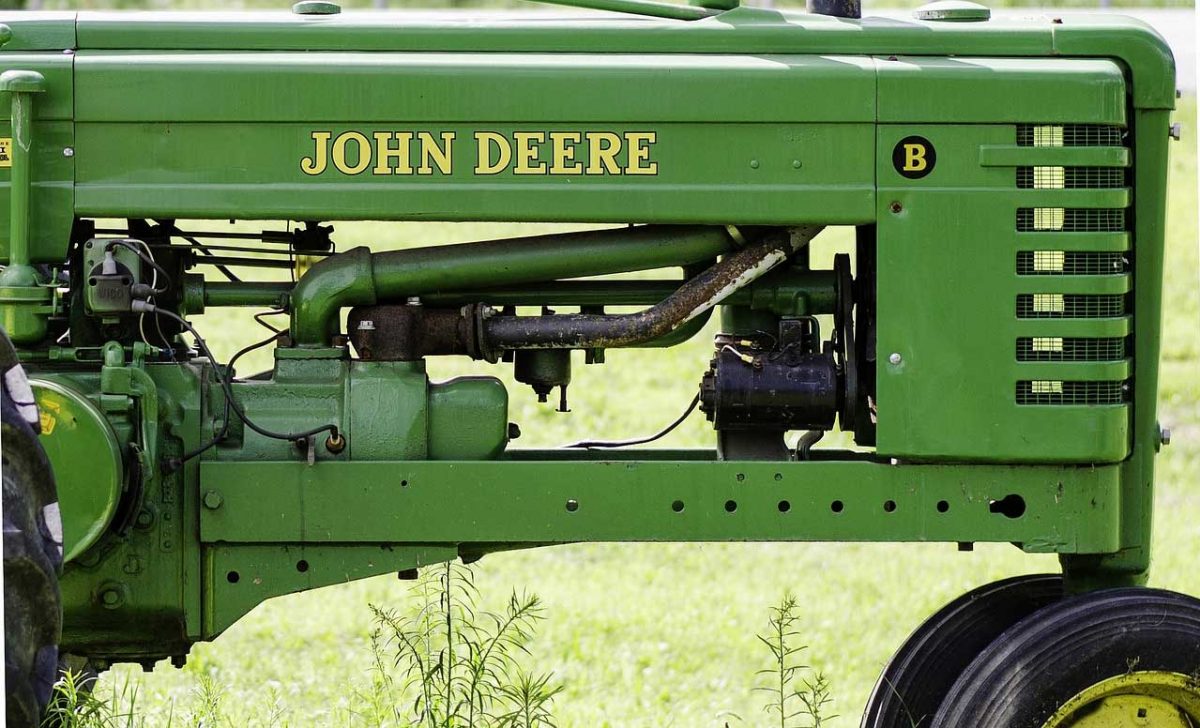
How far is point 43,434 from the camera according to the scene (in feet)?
14.7

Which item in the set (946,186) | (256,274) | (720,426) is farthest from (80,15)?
(256,274)

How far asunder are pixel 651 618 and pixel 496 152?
2760 millimetres

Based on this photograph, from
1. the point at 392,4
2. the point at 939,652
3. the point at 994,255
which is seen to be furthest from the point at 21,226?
the point at 392,4

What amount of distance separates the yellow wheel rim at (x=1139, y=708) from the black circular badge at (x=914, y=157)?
1387 millimetres

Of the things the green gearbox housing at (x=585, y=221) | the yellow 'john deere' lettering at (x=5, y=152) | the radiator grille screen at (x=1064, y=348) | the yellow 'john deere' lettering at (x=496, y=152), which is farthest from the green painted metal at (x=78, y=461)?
the radiator grille screen at (x=1064, y=348)

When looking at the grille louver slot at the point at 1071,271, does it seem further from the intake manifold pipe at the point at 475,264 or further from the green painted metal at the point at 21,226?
the green painted metal at the point at 21,226

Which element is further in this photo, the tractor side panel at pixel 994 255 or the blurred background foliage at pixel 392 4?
the blurred background foliage at pixel 392 4

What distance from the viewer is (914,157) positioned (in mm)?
4617

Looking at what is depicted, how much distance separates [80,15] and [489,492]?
1.66 metres

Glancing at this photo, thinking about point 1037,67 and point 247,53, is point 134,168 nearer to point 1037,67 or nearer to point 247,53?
point 247,53

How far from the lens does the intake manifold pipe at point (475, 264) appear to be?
189 inches

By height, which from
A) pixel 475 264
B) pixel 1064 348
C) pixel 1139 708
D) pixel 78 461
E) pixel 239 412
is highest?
pixel 475 264

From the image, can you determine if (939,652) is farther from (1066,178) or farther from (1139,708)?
(1066,178)

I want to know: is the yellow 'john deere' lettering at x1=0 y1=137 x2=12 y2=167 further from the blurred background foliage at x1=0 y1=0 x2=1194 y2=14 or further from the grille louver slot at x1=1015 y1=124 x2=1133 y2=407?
the blurred background foliage at x1=0 y1=0 x2=1194 y2=14
